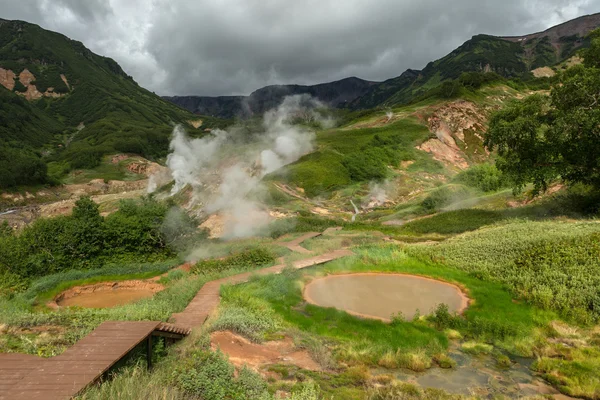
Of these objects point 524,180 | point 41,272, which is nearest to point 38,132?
point 41,272

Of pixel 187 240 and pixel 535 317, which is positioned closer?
pixel 535 317

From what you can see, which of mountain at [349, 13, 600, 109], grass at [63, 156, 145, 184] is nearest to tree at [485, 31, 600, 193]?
grass at [63, 156, 145, 184]

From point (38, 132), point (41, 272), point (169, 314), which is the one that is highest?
point (38, 132)

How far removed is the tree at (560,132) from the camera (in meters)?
17.6

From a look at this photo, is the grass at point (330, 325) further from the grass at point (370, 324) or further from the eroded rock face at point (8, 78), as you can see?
the eroded rock face at point (8, 78)

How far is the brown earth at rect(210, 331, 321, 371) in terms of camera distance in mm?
8242

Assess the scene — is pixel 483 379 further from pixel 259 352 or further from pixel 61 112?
pixel 61 112

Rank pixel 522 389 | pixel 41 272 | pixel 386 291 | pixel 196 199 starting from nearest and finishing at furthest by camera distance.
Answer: pixel 522 389
pixel 386 291
pixel 41 272
pixel 196 199

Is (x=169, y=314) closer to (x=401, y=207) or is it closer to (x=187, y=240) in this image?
(x=187, y=240)

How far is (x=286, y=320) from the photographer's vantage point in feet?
35.9

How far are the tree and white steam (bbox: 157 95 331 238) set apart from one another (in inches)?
632

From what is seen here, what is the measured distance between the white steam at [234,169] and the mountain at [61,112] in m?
39.6

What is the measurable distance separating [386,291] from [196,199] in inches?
797

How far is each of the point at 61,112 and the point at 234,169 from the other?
143m
